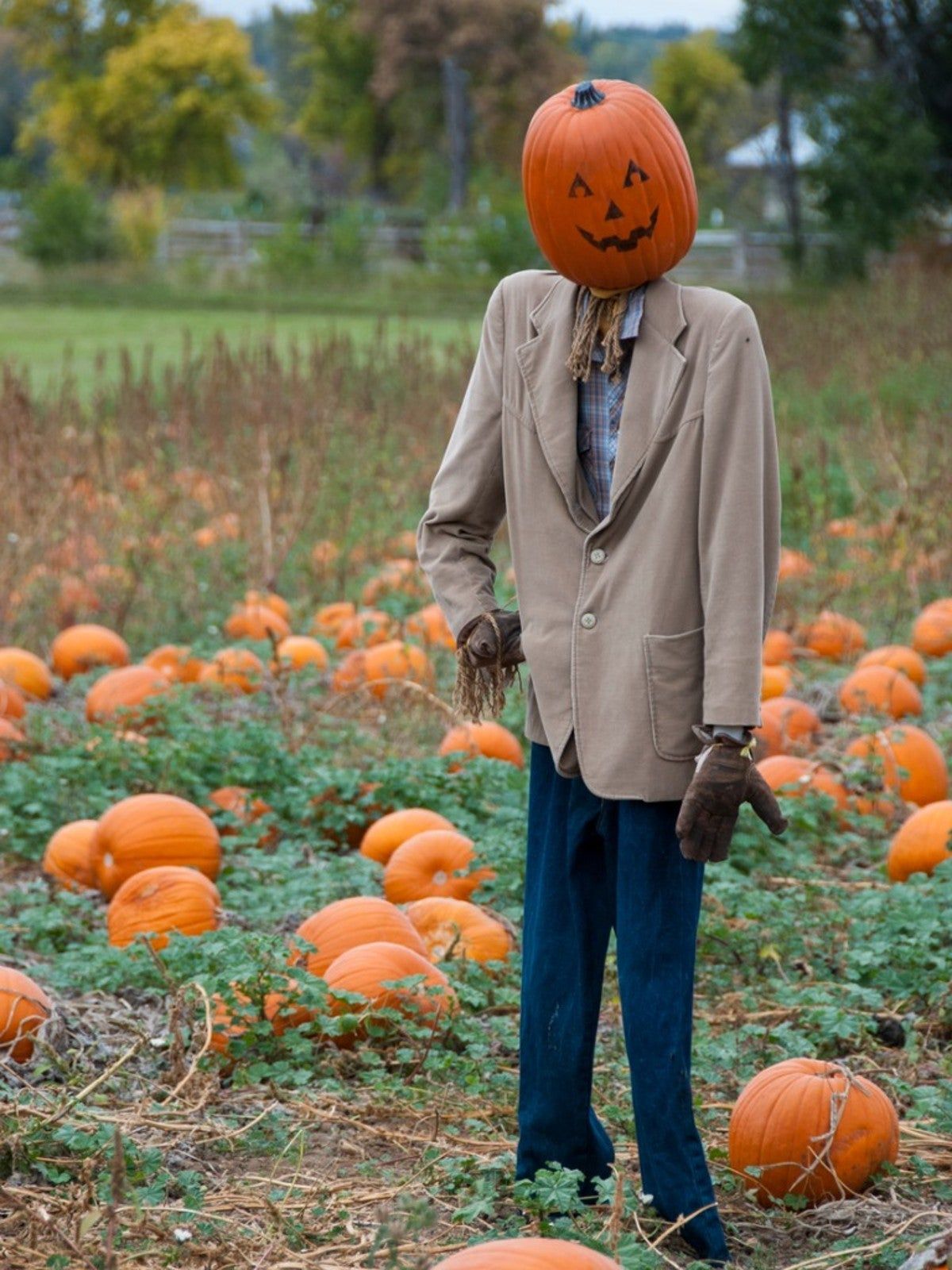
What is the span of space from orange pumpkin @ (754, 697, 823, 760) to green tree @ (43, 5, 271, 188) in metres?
54.8

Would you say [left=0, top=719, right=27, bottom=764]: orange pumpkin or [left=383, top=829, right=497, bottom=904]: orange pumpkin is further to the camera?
[left=0, top=719, right=27, bottom=764]: orange pumpkin

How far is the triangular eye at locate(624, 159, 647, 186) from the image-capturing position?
2811 millimetres

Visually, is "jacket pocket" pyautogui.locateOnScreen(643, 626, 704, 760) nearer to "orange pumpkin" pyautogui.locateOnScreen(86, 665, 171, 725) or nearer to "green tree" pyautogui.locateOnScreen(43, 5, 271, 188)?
"orange pumpkin" pyautogui.locateOnScreen(86, 665, 171, 725)

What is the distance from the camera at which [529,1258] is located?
7.48 feet

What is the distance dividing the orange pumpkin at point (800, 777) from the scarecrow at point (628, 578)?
254 cm

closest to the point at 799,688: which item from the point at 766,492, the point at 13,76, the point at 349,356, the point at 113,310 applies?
the point at 766,492

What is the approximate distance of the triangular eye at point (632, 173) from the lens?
9.22ft

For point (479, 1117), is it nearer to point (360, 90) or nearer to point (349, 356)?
point (349, 356)

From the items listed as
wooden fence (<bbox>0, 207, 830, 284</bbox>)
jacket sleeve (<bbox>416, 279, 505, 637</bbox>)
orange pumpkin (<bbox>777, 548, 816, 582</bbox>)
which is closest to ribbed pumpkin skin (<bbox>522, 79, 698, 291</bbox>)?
jacket sleeve (<bbox>416, 279, 505, 637</bbox>)

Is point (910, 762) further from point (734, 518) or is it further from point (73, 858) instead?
point (734, 518)

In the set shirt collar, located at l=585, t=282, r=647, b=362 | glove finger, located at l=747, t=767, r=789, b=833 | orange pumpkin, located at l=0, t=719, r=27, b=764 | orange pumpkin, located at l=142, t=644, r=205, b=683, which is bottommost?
orange pumpkin, located at l=0, t=719, r=27, b=764

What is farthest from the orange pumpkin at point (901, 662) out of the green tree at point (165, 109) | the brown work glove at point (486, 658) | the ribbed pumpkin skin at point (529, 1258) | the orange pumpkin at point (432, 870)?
the green tree at point (165, 109)

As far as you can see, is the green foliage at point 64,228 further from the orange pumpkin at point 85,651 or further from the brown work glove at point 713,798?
the brown work glove at point 713,798

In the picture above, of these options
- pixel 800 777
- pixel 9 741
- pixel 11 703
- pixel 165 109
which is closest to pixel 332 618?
pixel 11 703
